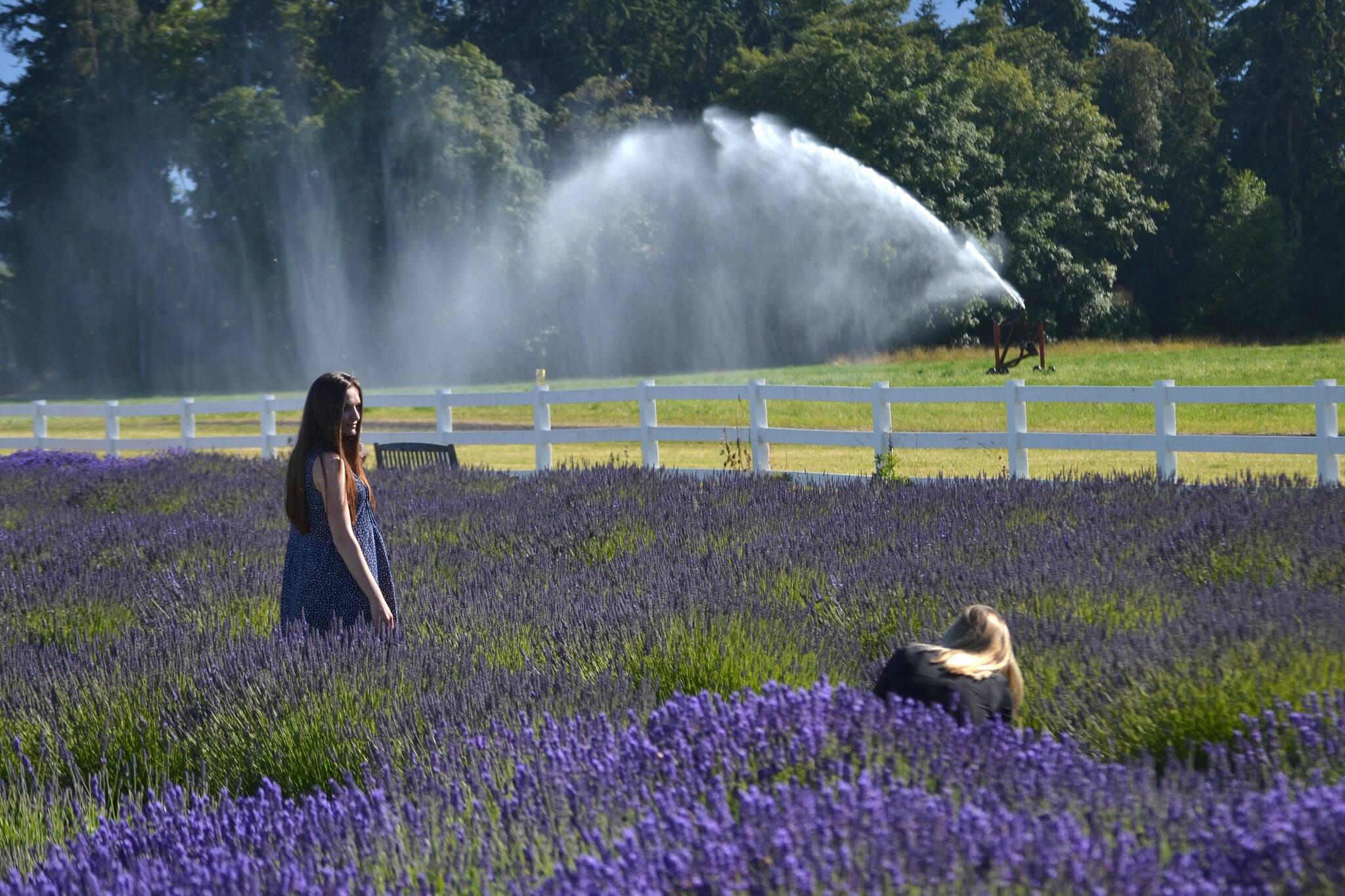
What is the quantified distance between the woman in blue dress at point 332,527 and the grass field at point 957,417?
257 inches

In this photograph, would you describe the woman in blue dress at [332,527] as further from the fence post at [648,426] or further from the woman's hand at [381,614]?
the fence post at [648,426]

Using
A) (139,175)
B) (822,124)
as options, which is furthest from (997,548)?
(139,175)

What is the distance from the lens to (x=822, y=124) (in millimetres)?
48375

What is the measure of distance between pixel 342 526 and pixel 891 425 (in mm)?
9685

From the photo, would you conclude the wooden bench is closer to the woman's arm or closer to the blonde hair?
the woman's arm

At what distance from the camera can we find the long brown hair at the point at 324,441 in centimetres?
551

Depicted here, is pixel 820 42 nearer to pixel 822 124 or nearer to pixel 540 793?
pixel 822 124

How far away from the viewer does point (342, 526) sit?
557cm

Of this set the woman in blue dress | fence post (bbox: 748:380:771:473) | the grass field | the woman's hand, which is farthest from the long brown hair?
fence post (bbox: 748:380:771:473)

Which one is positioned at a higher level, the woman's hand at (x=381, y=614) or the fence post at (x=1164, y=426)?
the fence post at (x=1164, y=426)

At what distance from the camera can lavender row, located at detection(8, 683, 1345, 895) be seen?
2400 mm

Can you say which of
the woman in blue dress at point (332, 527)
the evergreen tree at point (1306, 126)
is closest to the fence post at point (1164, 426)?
the woman in blue dress at point (332, 527)

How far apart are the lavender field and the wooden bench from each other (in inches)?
213

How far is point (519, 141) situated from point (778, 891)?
5190 centimetres
